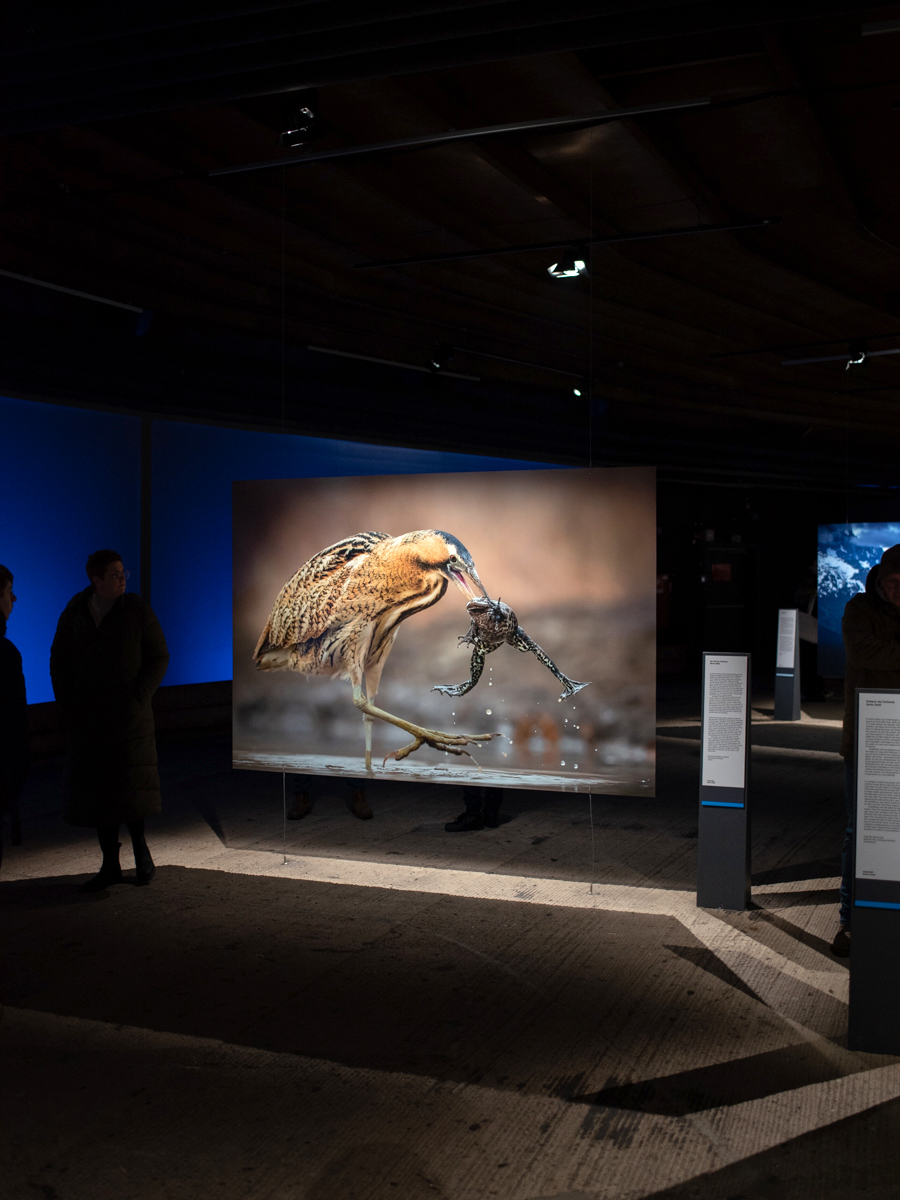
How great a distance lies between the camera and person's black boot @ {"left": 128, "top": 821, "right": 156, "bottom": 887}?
17.7ft

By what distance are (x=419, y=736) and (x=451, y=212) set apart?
430 cm

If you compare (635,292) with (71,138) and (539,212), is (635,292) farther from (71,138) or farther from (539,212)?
(71,138)

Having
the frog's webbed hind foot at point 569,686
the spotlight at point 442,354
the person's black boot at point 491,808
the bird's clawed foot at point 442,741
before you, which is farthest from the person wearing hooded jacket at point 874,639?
the spotlight at point 442,354

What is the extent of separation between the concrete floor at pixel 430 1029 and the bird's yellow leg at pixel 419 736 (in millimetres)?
669

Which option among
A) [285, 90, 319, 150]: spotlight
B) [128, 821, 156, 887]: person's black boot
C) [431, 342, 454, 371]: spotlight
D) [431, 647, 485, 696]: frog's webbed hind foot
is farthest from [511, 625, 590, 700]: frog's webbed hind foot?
[431, 342, 454, 371]: spotlight

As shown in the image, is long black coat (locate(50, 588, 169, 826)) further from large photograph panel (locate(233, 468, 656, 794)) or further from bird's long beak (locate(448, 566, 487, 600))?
bird's long beak (locate(448, 566, 487, 600))

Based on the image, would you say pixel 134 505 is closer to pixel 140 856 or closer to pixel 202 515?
pixel 202 515

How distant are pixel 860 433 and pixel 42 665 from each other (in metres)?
13.0

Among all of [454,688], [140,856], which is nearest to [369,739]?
[454,688]

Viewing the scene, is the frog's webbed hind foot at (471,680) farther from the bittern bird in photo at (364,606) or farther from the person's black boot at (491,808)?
the person's black boot at (491,808)

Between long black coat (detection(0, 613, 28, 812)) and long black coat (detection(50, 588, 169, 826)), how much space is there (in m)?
0.75

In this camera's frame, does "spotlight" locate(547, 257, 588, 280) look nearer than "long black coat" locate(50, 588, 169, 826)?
No

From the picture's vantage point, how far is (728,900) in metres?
5.02

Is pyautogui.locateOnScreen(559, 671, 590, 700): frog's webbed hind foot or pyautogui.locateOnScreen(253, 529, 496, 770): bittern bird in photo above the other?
pyautogui.locateOnScreen(253, 529, 496, 770): bittern bird in photo
